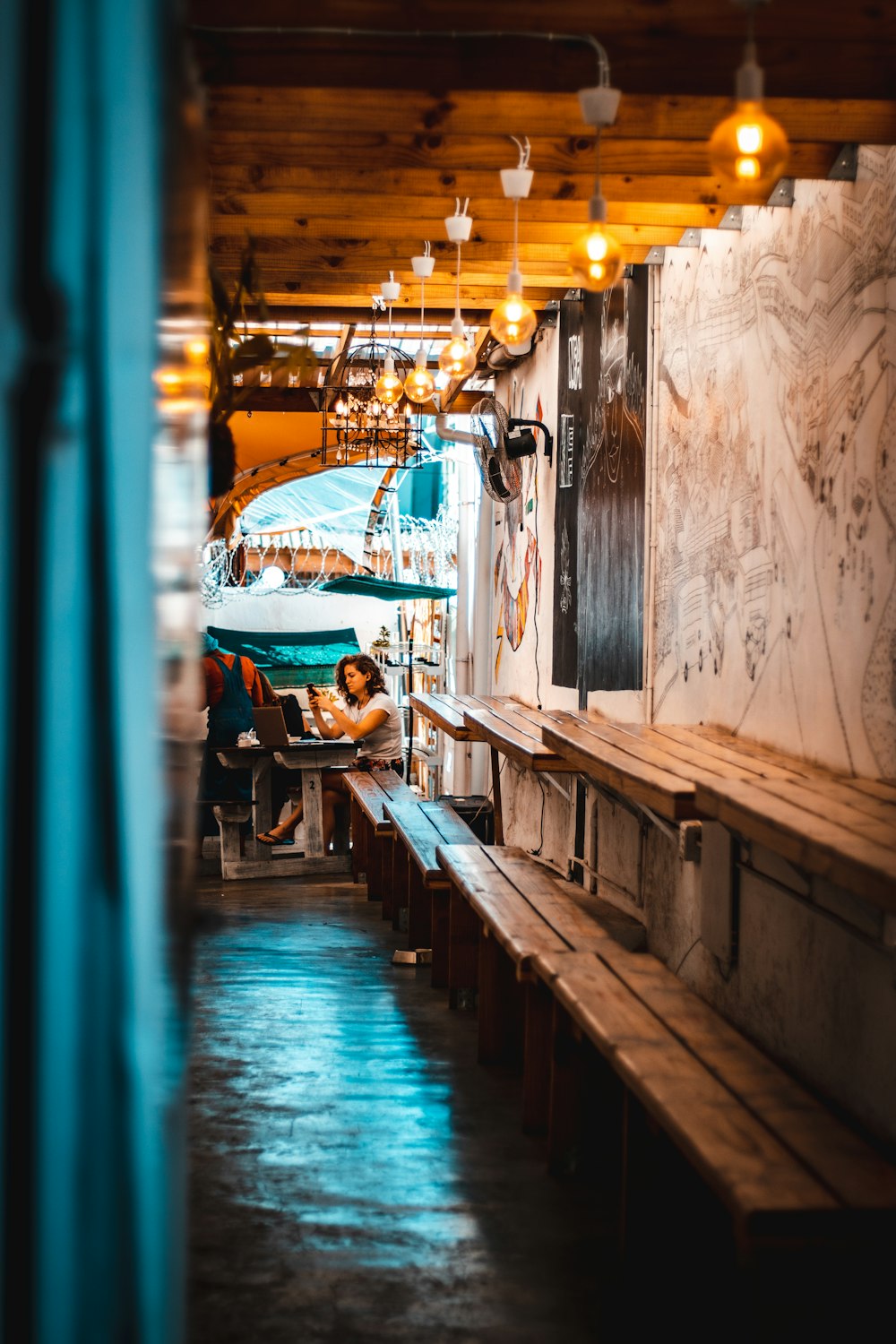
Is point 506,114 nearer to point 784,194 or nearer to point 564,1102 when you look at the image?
point 784,194

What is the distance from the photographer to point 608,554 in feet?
18.6

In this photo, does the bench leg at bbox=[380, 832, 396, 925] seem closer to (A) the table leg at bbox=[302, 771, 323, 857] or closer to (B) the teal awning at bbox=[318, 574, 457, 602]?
(A) the table leg at bbox=[302, 771, 323, 857]

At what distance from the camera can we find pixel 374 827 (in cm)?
729

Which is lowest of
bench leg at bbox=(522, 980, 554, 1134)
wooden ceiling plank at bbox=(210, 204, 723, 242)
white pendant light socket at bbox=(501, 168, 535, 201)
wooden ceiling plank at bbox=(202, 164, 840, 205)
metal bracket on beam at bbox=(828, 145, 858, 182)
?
bench leg at bbox=(522, 980, 554, 1134)

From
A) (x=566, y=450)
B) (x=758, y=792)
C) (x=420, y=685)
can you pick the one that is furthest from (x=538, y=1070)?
(x=420, y=685)

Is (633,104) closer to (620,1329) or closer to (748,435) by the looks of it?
(748,435)

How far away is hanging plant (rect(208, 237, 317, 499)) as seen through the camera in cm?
301

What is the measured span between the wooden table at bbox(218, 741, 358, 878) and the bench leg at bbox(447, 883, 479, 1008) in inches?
129

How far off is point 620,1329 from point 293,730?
7620mm

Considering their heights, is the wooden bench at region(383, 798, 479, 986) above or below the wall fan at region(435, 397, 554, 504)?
below

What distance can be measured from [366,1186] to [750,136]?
2.78 m

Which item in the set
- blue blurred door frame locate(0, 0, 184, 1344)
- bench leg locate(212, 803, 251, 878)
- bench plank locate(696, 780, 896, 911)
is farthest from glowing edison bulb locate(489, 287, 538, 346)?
bench leg locate(212, 803, 251, 878)

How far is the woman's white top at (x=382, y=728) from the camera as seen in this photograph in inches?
337

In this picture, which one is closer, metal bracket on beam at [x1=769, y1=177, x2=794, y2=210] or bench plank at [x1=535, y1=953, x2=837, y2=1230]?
bench plank at [x1=535, y1=953, x2=837, y2=1230]
